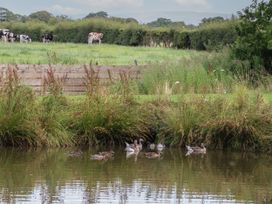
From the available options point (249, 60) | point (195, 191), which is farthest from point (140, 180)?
point (249, 60)

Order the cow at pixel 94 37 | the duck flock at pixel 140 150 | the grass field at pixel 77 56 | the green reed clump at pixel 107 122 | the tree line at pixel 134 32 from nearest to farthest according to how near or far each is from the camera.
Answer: the duck flock at pixel 140 150
the green reed clump at pixel 107 122
the grass field at pixel 77 56
the tree line at pixel 134 32
the cow at pixel 94 37

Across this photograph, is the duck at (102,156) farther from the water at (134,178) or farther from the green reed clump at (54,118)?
the green reed clump at (54,118)

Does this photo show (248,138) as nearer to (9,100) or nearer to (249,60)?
(9,100)

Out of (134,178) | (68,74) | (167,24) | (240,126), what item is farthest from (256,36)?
(167,24)

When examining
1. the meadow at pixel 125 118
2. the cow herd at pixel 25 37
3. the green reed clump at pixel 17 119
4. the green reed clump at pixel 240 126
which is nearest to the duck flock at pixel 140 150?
the meadow at pixel 125 118

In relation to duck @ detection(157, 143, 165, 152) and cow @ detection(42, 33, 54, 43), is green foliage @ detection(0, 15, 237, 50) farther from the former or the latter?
duck @ detection(157, 143, 165, 152)

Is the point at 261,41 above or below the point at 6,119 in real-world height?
above

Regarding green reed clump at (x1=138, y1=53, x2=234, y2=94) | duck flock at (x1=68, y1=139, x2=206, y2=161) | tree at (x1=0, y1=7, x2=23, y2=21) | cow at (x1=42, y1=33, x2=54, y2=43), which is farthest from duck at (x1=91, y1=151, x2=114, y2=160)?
tree at (x1=0, y1=7, x2=23, y2=21)

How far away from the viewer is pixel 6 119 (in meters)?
18.4

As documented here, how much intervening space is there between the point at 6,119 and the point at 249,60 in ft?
36.8

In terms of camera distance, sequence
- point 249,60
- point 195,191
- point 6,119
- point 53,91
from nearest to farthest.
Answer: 1. point 195,191
2. point 6,119
3. point 53,91
4. point 249,60

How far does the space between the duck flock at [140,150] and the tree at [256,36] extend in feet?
27.9

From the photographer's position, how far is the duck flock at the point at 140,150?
57.8 ft

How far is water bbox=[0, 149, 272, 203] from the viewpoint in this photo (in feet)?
44.4
